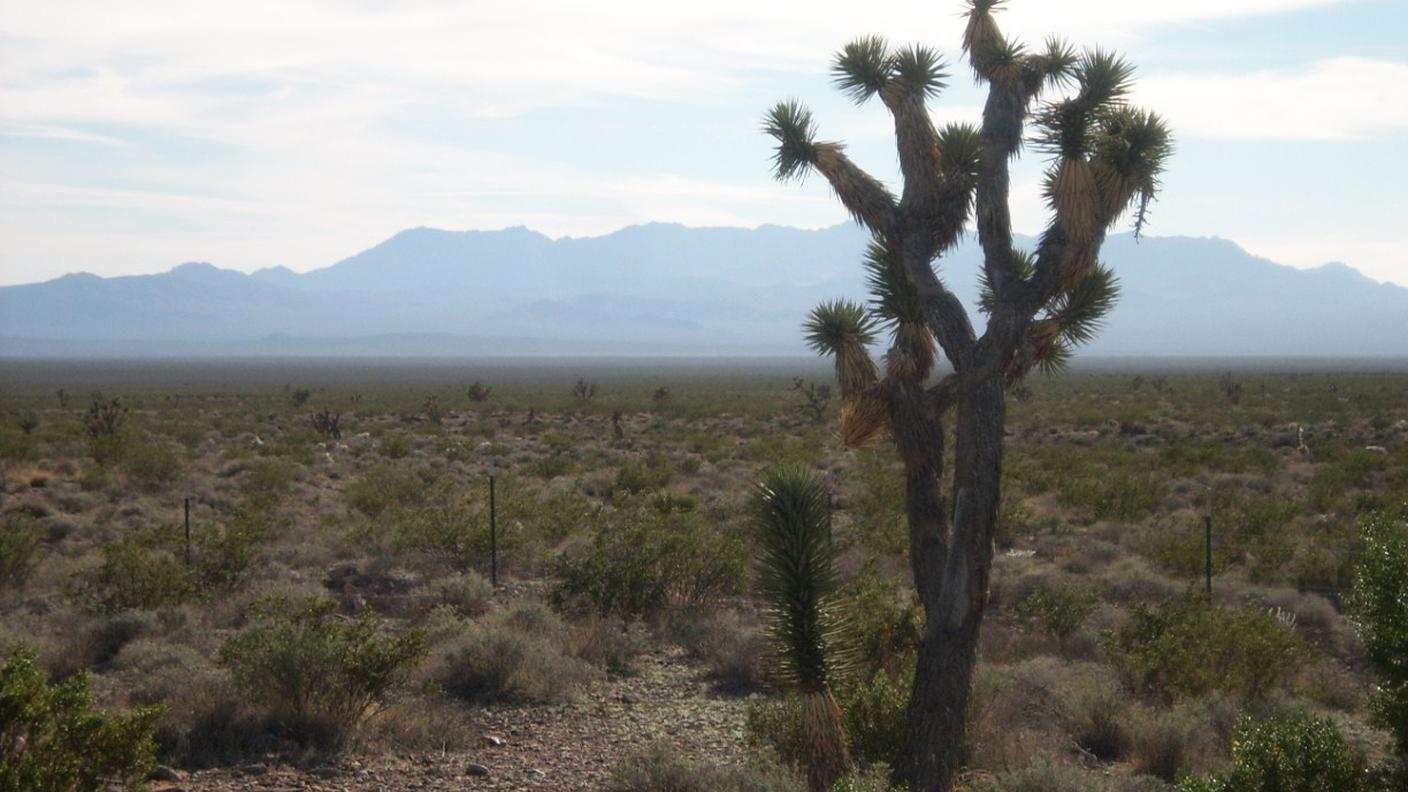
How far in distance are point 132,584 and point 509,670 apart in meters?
4.78

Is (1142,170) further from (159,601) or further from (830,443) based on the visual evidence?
(830,443)

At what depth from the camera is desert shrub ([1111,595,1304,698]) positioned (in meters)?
9.80

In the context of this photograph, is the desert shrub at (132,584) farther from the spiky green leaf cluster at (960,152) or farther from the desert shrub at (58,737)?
the spiky green leaf cluster at (960,152)

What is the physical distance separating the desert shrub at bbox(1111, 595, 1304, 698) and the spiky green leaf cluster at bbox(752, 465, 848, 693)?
4.31 m

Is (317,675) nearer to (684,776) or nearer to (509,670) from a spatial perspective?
(509,670)

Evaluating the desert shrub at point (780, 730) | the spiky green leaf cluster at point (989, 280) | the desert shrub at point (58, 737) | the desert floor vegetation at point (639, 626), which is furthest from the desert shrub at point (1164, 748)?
the desert shrub at point (58, 737)

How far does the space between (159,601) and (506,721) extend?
16.3 feet

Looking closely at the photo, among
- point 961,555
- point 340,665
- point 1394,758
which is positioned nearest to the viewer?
point 1394,758

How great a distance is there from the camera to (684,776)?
25.1ft

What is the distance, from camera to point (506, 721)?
9.77 m

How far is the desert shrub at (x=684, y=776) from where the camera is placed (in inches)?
279

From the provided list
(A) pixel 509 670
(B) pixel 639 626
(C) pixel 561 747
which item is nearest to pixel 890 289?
(C) pixel 561 747

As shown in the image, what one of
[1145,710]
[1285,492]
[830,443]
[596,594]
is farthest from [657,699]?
[830,443]

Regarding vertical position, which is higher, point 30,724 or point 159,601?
point 30,724
